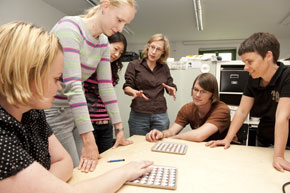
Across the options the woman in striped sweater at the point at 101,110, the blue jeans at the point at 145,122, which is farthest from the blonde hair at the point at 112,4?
the blue jeans at the point at 145,122

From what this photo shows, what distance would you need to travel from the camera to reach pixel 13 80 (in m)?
0.43

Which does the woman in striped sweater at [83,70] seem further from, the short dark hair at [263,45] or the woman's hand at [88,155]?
the short dark hair at [263,45]

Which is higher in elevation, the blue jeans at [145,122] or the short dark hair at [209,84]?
the short dark hair at [209,84]

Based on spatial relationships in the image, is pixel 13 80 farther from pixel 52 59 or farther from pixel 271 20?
pixel 271 20

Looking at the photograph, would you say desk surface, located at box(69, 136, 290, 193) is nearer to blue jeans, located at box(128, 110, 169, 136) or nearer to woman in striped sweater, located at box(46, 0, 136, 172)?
woman in striped sweater, located at box(46, 0, 136, 172)

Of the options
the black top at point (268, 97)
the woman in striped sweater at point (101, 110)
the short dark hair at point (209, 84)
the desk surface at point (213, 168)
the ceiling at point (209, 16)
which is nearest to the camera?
the desk surface at point (213, 168)

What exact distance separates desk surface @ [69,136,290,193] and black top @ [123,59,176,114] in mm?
586

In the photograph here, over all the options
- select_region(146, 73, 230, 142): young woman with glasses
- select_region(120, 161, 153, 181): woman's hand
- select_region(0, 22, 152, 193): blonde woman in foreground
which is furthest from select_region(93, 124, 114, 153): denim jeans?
select_region(0, 22, 152, 193): blonde woman in foreground

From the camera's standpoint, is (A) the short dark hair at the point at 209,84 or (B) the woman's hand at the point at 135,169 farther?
(A) the short dark hair at the point at 209,84

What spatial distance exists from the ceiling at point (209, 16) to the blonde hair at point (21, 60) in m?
Answer: 3.88

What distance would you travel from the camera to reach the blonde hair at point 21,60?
0.43m

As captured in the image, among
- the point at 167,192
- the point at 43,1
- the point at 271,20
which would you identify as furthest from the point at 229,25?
the point at 167,192

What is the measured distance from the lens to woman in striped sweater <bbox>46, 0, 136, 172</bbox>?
0.79m

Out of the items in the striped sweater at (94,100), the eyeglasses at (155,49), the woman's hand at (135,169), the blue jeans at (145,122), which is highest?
the eyeglasses at (155,49)
